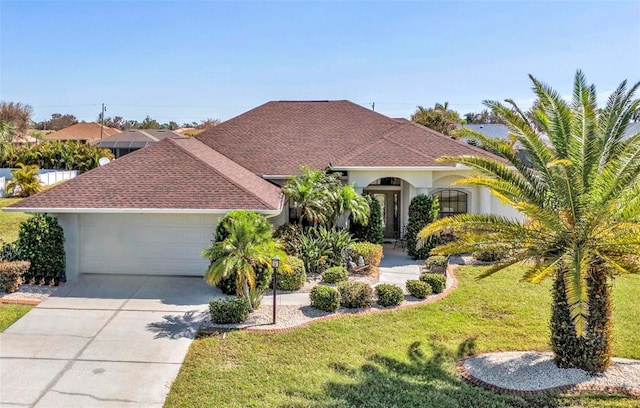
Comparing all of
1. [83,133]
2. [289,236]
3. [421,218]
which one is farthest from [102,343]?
[83,133]

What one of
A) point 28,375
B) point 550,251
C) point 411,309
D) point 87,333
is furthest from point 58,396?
point 550,251

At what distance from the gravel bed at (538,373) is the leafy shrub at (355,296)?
3.56 meters

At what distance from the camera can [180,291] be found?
1395cm

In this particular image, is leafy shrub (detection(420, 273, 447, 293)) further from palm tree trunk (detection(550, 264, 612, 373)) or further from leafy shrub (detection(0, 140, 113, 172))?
leafy shrub (detection(0, 140, 113, 172))

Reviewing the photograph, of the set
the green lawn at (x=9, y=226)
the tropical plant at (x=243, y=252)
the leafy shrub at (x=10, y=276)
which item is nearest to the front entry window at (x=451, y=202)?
the tropical plant at (x=243, y=252)

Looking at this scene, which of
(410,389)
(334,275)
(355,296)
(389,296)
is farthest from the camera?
(334,275)

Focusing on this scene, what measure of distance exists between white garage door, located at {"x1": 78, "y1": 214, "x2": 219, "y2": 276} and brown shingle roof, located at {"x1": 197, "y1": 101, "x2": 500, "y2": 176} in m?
A: 6.08

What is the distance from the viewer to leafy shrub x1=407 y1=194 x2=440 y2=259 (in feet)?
60.3

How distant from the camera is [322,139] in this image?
2283cm

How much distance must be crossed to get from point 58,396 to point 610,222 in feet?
34.1

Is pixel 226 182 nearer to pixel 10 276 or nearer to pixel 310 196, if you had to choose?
pixel 310 196

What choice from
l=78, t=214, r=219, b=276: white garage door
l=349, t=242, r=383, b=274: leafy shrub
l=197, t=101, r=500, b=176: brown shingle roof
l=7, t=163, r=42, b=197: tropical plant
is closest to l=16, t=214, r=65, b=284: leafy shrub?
l=78, t=214, r=219, b=276: white garage door

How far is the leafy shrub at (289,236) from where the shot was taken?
16.1 metres

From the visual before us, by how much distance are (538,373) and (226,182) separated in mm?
10676
